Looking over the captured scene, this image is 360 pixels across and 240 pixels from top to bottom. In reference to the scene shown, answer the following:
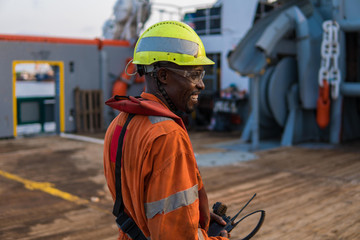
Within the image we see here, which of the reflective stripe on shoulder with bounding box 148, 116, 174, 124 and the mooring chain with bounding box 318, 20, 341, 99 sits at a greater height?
the mooring chain with bounding box 318, 20, 341, 99

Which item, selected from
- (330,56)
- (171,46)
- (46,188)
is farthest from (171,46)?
(330,56)

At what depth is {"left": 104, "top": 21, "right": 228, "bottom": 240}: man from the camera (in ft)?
6.43

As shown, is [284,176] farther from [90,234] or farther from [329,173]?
[90,234]

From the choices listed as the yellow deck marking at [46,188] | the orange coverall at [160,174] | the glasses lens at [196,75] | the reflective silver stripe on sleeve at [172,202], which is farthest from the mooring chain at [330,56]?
the reflective silver stripe on sleeve at [172,202]

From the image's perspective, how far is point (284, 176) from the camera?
8406 millimetres

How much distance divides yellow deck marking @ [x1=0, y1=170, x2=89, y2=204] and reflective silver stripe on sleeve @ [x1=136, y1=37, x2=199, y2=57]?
16.2 ft

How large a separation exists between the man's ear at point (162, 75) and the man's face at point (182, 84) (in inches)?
0.4

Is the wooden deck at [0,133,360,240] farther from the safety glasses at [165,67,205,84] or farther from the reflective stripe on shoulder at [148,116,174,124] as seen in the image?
the reflective stripe on shoulder at [148,116,174,124]

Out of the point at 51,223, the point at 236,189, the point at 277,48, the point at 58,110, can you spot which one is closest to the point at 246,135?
the point at 277,48

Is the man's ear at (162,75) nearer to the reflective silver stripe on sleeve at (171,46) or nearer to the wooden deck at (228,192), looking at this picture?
the reflective silver stripe on sleeve at (171,46)

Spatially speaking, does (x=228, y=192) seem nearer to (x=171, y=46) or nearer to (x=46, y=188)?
(x=46, y=188)

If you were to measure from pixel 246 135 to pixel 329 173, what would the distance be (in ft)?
14.1

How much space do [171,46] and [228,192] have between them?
5.30 meters

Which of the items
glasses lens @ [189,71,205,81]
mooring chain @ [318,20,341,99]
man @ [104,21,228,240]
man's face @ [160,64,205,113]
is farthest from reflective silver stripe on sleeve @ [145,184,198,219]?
mooring chain @ [318,20,341,99]
